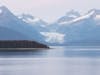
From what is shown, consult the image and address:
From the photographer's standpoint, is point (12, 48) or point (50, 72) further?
point (12, 48)

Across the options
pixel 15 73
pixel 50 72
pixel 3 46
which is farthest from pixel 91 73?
pixel 3 46

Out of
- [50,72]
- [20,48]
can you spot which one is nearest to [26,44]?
[20,48]

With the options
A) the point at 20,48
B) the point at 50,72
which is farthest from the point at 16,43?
the point at 50,72

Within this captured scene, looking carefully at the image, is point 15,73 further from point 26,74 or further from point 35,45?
point 35,45

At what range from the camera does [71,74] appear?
208 ft

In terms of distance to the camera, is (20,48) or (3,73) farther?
(20,48)

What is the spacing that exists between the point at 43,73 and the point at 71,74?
14.0ft

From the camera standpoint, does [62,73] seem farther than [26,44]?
No

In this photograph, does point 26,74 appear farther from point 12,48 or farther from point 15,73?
point 12,48

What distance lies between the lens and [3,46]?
18475 centimetres

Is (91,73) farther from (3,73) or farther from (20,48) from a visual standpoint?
(20,48)

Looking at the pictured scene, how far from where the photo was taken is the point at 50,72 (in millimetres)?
66875

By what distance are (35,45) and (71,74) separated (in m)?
130

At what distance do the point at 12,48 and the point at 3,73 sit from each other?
12178 centimetres
